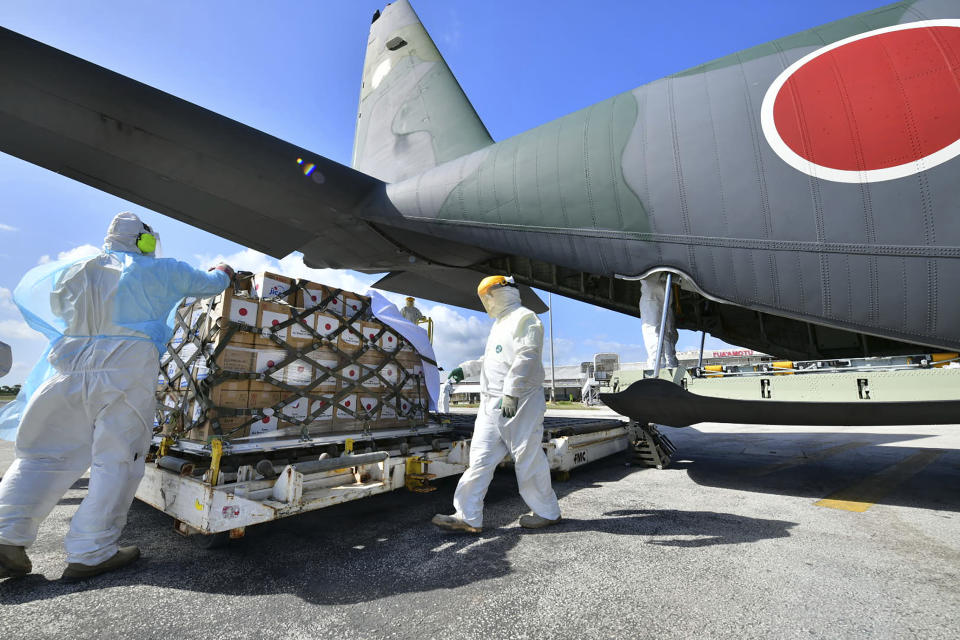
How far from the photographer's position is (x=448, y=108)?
913cm

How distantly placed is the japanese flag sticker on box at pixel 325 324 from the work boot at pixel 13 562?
258 cm

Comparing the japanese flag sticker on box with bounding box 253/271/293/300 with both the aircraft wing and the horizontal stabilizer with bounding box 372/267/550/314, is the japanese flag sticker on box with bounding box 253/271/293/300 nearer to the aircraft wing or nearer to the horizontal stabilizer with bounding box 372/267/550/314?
the aircraft wing

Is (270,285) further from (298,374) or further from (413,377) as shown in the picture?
(413,377)

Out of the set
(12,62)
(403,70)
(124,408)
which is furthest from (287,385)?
(403,70)

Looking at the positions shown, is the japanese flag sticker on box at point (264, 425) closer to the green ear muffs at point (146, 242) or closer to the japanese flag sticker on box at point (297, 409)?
the japanese flag sticker on box at point (297, 409)

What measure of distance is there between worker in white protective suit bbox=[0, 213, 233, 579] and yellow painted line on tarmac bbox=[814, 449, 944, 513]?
6.22m

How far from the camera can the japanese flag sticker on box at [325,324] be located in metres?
4.58

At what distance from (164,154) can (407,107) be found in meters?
5.31

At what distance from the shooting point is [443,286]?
10641mm

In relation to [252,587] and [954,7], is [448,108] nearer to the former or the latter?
[954,7]

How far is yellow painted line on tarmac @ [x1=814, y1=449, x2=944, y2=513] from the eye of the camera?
458 cm

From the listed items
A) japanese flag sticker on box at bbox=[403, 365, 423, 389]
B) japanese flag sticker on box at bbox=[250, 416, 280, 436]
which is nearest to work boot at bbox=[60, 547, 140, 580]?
japanese flag sticker on box at bbox=[250, 416, 280, 436]

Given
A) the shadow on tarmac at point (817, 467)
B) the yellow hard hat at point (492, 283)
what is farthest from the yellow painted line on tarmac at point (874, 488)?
the yellow hard hat at point (492, 283)

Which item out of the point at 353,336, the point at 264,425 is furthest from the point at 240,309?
the point at 353,336
